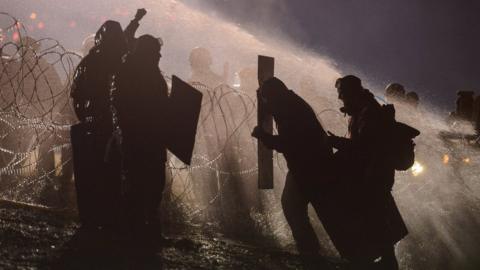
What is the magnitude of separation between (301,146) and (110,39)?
7.40ft

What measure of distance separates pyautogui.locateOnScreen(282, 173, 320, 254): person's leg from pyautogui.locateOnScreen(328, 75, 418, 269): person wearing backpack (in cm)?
48

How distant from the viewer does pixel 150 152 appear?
4.52m

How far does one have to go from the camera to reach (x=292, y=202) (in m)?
4.86

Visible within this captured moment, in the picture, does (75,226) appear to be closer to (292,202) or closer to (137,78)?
(137,78)

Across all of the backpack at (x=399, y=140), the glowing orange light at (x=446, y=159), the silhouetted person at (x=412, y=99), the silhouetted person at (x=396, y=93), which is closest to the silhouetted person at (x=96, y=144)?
the backpack at (x=399, y=140)

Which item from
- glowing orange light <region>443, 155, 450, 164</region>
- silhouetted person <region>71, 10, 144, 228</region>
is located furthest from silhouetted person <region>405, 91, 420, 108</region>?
silhouetted person <region>71, 10, 144, 228</region>

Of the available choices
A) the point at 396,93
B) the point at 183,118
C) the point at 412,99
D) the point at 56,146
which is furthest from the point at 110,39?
the point at 412,99

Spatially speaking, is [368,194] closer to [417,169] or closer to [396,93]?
[417,169]

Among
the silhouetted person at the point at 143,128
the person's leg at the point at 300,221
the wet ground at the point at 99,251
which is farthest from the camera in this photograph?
the person's leg at the point at 300,221

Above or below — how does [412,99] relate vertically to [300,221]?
above

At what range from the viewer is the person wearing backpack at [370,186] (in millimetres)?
3926

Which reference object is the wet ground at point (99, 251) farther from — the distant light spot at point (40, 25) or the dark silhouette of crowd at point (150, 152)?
the distant light spot at point (40, 25)

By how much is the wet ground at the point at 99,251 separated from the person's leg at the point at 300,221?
20cm

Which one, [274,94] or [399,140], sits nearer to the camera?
[399,140]
